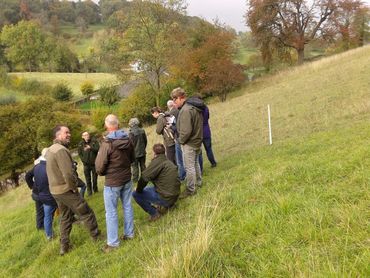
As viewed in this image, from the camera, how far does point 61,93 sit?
60.0 meters

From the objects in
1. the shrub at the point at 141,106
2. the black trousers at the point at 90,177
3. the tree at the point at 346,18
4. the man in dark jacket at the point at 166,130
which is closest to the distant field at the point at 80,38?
the shrub at the point at 141,106

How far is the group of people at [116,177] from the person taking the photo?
5559 millimetres

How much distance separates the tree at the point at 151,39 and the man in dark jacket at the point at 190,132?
76.5 feet

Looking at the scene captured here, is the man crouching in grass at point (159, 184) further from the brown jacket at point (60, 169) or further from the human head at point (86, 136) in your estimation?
the human head at point (86, 136)

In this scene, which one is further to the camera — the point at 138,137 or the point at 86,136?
the point at 86,136

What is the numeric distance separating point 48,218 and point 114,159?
8.55ft

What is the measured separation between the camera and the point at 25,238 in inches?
302

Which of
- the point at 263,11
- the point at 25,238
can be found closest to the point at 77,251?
the point at 25,238

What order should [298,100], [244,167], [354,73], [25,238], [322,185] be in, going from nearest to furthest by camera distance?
[322,185], [25,238], [244,167], [298,100], [354,73]

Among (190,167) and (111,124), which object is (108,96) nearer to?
(190,167)

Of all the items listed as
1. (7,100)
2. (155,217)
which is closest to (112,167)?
(155,217)

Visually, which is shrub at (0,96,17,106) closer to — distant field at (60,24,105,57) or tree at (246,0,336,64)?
tree at (246,0,336,64)

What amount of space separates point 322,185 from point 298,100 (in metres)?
13.7

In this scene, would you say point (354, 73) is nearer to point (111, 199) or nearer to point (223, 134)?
point (223, 134)
